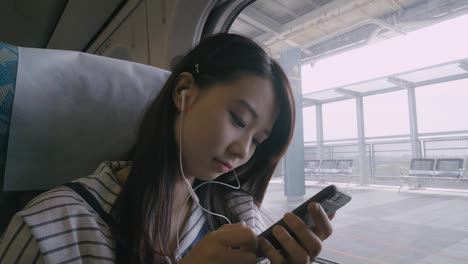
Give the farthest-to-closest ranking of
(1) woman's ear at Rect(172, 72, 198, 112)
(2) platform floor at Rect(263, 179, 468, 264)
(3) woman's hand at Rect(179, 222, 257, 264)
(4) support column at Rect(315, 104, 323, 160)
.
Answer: (4) support column at Rect(315, 104, 323, 160) < (2) platform floor at Rect(263, 179, 468, 264) < (1) woman's ear at Rect(172, 72, 198, 112) < (3) woman's hand at Rect(179, 222, 257, 264)

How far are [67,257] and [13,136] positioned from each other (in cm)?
41

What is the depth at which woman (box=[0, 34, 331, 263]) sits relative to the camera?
60cm

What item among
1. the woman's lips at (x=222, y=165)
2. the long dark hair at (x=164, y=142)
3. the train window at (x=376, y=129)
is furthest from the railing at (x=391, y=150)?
the woman's lips at (x=222, y=165)

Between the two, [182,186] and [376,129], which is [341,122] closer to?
[376,129]

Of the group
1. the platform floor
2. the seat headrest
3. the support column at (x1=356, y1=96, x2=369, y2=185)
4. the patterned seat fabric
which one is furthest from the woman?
the support column at (x1=356, y1=96, x2=369, y2=185)

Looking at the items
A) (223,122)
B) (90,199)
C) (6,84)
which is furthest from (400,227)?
(6,84)

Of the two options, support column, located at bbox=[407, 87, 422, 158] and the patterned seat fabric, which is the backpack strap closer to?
the patterned seat fabric

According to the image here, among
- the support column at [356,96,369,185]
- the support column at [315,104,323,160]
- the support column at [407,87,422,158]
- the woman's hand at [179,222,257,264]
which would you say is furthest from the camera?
the support column at [315,104,323,160]

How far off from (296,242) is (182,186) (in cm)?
40

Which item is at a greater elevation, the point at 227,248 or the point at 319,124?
the point at 319,124

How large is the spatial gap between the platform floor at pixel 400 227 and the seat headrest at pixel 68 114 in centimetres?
70

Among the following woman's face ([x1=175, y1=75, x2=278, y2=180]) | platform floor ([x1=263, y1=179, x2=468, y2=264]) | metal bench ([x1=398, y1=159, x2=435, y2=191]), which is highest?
woman's face ([x1=175, y1=75, x2=278, y2=180])

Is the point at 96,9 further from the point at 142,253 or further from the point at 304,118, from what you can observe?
the point at 142,253

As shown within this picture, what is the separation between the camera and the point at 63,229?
2.06 ft
